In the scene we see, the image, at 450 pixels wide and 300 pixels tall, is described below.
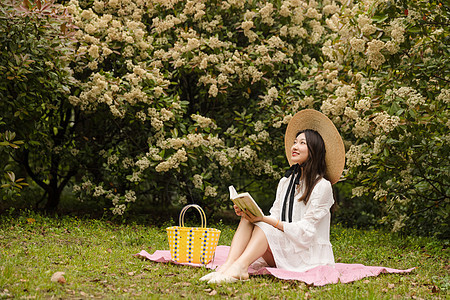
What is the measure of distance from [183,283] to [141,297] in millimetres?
541

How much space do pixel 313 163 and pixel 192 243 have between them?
127cm

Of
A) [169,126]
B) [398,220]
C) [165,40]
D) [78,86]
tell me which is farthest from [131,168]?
[398,220]

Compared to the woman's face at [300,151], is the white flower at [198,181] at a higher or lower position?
lower

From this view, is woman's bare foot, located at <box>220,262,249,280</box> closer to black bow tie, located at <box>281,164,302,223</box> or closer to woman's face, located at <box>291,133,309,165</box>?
black bow tie, located at <box>281,164,302,223</box>

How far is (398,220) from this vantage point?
7.08 metres

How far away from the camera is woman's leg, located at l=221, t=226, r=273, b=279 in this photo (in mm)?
3771

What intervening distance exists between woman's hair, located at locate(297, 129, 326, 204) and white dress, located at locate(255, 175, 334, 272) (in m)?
0.07

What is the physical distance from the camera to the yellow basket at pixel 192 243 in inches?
168

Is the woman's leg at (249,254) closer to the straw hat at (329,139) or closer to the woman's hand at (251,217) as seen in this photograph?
the woman's hand at (251,217)

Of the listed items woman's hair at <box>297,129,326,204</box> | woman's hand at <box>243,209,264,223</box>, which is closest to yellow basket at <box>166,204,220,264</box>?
woman's hand at <box>243,209,264,223</box>

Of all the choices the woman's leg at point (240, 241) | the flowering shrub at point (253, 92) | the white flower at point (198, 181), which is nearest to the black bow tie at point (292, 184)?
the woman's leg at point (240, 241)

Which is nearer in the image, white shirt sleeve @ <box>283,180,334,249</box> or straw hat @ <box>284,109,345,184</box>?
white shirt sleeve @ <box>283,180,334,249</box>

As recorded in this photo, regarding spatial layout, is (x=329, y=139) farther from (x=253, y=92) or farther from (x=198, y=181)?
→ (x=253, y=92)

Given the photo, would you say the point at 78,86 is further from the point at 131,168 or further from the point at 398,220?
the point at 398,220
